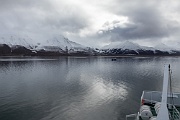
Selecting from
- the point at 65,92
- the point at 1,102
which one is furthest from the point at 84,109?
the point at 1,102

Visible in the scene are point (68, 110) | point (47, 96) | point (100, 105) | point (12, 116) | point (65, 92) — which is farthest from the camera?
point (65, 92)

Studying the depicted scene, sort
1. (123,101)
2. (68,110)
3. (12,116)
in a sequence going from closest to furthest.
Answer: (12,116), (68,110), (123,101)

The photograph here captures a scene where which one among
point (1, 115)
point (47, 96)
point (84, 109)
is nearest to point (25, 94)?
point (47, 96)

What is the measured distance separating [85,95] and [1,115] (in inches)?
763

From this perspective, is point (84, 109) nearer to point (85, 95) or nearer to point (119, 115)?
point (119, 115)

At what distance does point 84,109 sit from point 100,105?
4059mm

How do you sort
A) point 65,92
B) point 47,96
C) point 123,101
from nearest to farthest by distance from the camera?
point 123,101 < point 47,96 < point 65,92

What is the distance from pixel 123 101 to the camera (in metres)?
39.3

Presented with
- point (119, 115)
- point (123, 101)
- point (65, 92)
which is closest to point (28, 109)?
point (65, 92)

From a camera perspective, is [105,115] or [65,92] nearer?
[105,115]

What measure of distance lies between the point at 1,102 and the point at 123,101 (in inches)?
1014

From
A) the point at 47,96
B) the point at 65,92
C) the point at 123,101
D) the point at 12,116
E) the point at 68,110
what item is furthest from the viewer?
the point at 65,92

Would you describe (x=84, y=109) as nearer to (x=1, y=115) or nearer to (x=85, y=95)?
(x=85, y=95)

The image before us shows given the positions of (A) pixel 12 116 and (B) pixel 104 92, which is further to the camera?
(B) pixel 104 92
